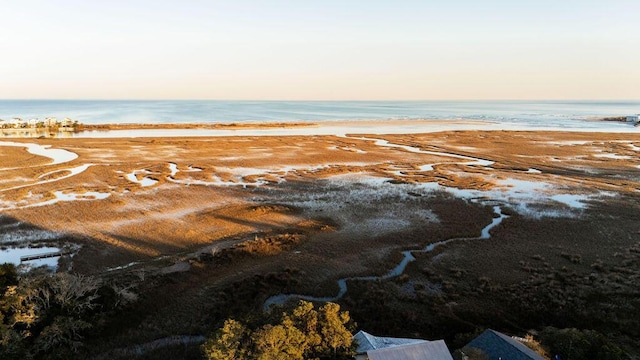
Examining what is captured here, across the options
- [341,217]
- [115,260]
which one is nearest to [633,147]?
[341,217]

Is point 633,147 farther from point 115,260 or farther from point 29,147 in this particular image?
→ point 29,147

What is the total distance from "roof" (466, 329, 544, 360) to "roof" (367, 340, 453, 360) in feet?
7.90

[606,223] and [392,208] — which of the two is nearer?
[606,223]

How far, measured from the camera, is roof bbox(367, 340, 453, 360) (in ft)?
47.1

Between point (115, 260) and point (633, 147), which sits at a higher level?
point (633, 147)

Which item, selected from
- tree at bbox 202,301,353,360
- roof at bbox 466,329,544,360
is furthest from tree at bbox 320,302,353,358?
roof at bbox 466,329,544,360

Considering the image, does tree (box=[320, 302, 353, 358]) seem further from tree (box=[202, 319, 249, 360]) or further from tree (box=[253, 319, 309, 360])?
tree (box=[202, 319, 249, 360])

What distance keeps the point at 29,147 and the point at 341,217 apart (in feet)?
217

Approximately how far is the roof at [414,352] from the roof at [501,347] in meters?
2.41

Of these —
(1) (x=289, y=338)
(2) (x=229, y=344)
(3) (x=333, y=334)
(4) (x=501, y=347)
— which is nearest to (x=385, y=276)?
(4) (x=501, y=347)

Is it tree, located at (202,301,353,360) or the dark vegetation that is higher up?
tree, located at (202,301,353,360)

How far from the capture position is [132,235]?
1200 inches

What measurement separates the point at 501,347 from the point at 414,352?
3893 millimetres

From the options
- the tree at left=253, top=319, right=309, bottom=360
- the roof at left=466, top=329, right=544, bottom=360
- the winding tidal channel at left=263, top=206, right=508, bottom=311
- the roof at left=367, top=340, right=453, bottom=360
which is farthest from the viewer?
the winding tidal channel at left=263, top=206, right=508, bottom=311
